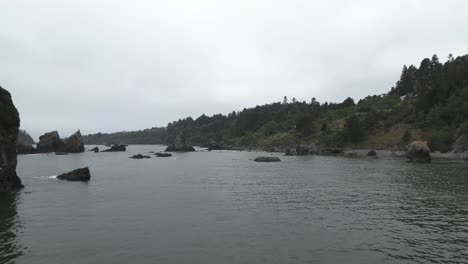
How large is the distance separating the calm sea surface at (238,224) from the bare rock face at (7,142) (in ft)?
10.1

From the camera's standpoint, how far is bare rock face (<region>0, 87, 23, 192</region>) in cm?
5609

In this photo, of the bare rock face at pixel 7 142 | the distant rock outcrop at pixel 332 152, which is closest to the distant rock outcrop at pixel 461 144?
the distant rock outcrop at pixel 332 152

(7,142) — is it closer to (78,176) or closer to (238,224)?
(78,176)

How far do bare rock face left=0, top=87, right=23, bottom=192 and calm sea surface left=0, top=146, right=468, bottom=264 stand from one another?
10.1ft

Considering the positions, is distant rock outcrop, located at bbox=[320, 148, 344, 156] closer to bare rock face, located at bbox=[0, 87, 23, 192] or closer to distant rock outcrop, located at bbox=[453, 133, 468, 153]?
distant rock outcrop, located at bbox=[453, 133, 468, 153]

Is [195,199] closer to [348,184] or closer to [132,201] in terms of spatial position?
[132,201]

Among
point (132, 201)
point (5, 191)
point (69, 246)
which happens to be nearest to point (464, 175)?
point (132, 201)

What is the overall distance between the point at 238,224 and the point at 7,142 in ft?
145

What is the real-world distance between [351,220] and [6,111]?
183ft

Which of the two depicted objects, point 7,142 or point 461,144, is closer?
point 7,142

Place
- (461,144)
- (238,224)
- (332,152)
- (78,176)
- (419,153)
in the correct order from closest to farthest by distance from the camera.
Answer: (238,224)
(78,176)
(419,153)
(461,144)
(332,152)

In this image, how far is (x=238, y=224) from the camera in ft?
113

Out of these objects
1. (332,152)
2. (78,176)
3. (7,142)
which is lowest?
(78,176)

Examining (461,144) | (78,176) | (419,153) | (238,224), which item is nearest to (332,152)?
(461,144)
